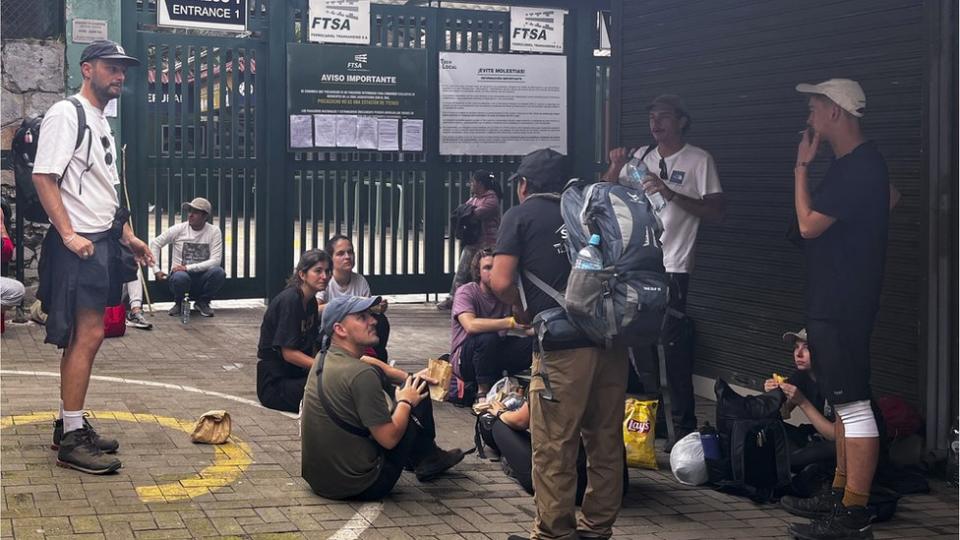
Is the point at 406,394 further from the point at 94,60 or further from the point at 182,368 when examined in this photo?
the point at 182,368

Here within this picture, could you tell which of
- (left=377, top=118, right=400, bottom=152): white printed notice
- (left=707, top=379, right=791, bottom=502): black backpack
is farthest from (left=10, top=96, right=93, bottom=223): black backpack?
(left=377, top=118, right=400, bottom=152): white printed notice

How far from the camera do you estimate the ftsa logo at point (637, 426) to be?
24.0ft

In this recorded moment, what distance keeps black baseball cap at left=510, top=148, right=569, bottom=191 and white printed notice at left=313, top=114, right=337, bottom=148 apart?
306 inches

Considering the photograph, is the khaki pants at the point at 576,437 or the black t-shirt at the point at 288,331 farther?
the black t-shirt at the point at 288,331

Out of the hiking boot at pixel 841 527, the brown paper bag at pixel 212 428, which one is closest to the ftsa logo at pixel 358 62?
the brown paper bag at pixel 212 428

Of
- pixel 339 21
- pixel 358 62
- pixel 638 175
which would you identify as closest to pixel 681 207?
pixel 638 175

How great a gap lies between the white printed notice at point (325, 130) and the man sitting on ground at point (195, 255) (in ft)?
4.31

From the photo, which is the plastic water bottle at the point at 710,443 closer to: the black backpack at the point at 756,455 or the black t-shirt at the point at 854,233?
the black backpack at the point at 756,455

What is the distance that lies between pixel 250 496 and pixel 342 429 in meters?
0.60

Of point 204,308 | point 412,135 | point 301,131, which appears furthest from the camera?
point 412,135

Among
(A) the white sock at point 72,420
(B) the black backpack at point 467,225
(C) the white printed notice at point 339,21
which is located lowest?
(A) the white sock at point 72,420

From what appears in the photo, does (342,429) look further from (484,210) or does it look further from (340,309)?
(484,210)

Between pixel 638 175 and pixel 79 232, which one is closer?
pixel 79 232

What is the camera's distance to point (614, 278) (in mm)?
5613
